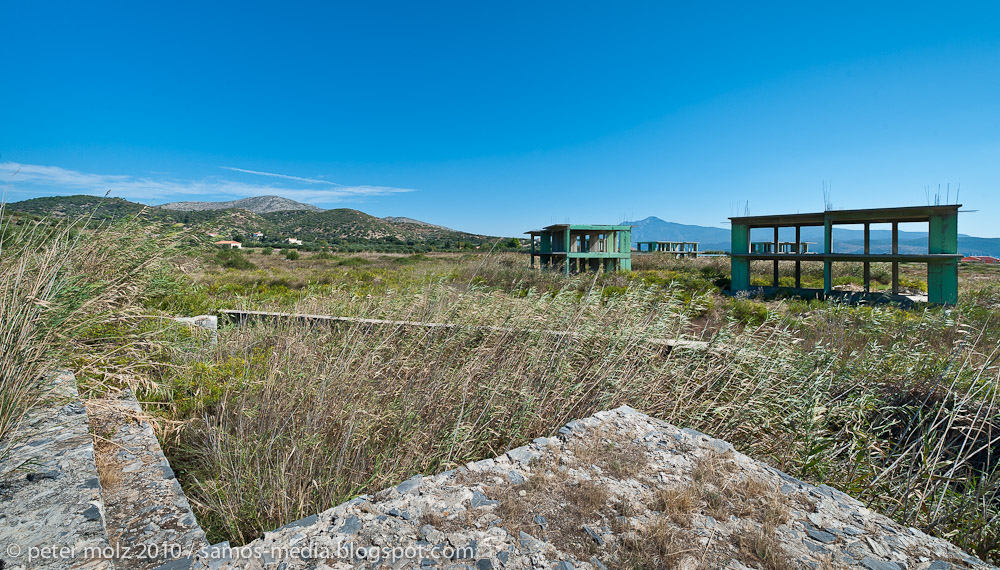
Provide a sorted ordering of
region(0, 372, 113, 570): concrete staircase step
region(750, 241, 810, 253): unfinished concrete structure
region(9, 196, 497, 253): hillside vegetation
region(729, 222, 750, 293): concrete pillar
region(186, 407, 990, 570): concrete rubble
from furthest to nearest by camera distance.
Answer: region(9, 196, 497, 253): hillside vegetation → region(750, 241, 810, 253): unfinished concrete structure → region(729, 222, 750, 293): concrete pillar → region(186, 407, 990, 570): concrete rubble → region(0, 372, 113, 570): concrete staircase step

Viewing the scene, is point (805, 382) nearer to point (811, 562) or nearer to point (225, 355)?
point (811, 562)

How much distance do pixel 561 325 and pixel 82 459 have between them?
12.6 feet

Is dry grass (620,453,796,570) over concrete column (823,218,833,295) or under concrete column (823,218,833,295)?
under

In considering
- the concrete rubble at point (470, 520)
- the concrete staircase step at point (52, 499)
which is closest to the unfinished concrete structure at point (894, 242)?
the concrete rubble at point (470, 520)

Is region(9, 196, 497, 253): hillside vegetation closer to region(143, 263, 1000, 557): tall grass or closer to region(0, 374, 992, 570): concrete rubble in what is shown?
region(143, 263, 1000, 557): tall grass

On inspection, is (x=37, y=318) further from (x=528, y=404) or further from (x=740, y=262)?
(x=740, y=262)

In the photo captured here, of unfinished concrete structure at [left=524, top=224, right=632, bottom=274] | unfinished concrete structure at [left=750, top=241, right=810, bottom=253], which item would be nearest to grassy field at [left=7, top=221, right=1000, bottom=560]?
unfinished concrete structure at [left=750, top=241, right=810, bottom=253]

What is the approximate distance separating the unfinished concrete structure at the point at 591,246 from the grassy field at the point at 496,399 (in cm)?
1494

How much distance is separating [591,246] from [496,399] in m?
18.7

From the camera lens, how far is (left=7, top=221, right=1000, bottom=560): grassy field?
2.82 metres

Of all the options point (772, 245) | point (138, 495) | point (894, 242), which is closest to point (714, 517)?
point (138, 495)

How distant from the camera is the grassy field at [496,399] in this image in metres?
2.82

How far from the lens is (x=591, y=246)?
21.7 meters

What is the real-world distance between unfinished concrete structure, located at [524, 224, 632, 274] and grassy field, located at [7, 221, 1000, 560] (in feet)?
49.0
